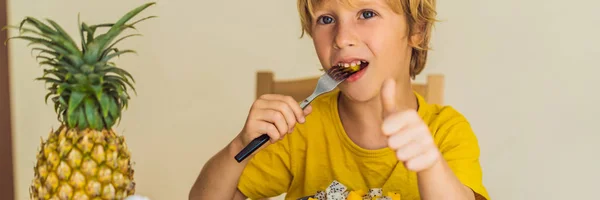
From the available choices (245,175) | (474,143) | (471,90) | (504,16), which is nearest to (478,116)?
(471,90)

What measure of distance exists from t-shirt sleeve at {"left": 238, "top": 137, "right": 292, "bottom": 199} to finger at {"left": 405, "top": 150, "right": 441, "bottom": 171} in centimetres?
45

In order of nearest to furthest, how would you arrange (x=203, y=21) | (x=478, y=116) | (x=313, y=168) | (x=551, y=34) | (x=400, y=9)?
(x=400, y=9) < (x=313, y=168) < (x=551, y=34) < (x=478, y=116) < (x=203, y=21)

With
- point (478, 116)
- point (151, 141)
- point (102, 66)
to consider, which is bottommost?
point (151, 141)

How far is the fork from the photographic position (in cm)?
98

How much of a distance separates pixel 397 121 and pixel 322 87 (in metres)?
0.25

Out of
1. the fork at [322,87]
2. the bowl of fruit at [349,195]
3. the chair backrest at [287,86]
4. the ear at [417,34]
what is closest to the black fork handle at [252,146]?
the fork at [322,87]

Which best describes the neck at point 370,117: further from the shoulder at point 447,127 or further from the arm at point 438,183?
the arm at point 438,183

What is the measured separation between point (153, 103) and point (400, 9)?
3.91 ft

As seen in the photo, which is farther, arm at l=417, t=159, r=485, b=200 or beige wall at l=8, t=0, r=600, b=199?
beige wall at l=8, t=0, r=600, b=199

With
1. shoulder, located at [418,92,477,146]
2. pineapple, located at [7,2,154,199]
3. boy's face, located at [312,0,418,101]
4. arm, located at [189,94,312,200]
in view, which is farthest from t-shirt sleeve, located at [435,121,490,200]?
pineapple, located at [7,2,154,199]

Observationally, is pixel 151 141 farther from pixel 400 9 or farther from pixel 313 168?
pixel 400 9

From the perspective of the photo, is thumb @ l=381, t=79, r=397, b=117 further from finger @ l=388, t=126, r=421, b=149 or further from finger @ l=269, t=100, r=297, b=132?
finger @ l=269, t=100, r=297, b=132

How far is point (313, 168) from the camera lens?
3.96 feet

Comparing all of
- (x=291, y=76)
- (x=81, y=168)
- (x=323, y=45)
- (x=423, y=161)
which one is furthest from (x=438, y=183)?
(x=291, y=76)
